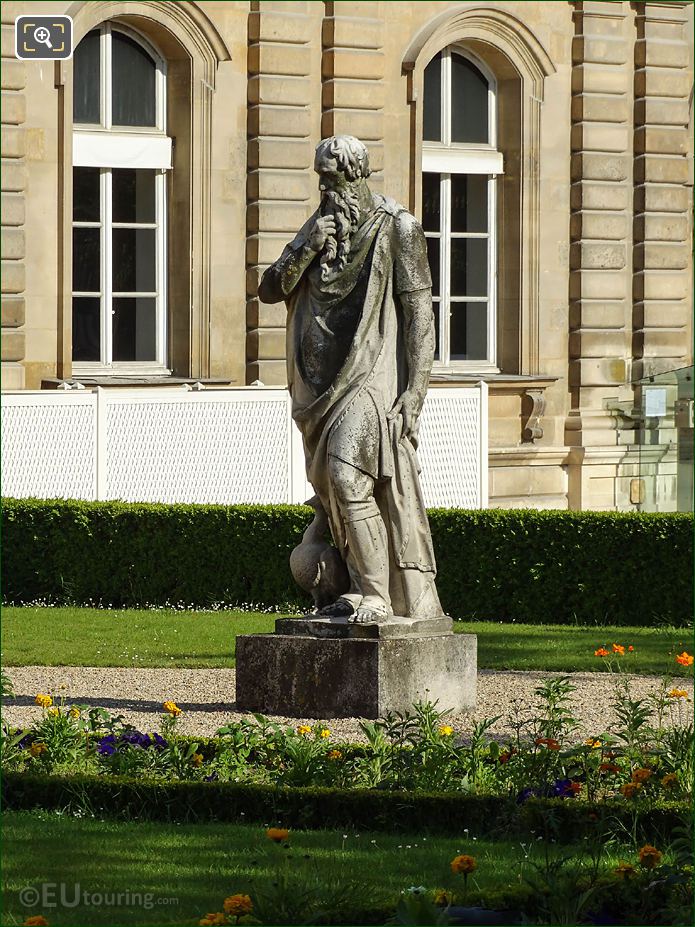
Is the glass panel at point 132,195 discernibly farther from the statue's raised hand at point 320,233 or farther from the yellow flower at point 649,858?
the yellow flower at point 649,858

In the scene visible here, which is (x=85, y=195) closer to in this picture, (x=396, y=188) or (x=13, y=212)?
(x=13, y=212)

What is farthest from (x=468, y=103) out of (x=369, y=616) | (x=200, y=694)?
(x=369, y=616)

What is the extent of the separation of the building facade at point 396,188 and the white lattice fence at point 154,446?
5.10 ft

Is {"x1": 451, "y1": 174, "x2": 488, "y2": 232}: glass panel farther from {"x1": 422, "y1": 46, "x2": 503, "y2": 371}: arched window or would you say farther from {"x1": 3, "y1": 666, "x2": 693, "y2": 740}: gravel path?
{"x1": 3, "y1": 666, "x2": 693, "y2": 740}: gravel path

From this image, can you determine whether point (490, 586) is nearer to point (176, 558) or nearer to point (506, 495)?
point (176, 558)

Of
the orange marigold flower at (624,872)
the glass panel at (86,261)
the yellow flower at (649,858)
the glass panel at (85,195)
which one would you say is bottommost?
the orange marigold flower at (624,872)

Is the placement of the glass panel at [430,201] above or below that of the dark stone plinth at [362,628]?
above

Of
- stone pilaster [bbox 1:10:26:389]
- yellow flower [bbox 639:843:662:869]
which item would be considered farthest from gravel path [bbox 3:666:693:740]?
stone pilaster [bbox 1:10:26:389]

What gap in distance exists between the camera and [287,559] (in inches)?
534

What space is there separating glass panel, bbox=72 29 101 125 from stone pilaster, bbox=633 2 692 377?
6.25m

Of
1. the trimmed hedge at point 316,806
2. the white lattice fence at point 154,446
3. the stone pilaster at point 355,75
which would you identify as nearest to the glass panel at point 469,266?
the stone pilaster at point 355,75

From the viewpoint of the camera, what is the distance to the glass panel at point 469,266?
2095 centimetres

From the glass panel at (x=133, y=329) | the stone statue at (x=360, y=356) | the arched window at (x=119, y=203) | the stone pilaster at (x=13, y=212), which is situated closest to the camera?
the stone statue at (x=360, y=356)

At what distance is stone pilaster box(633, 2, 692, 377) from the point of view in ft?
69.7
